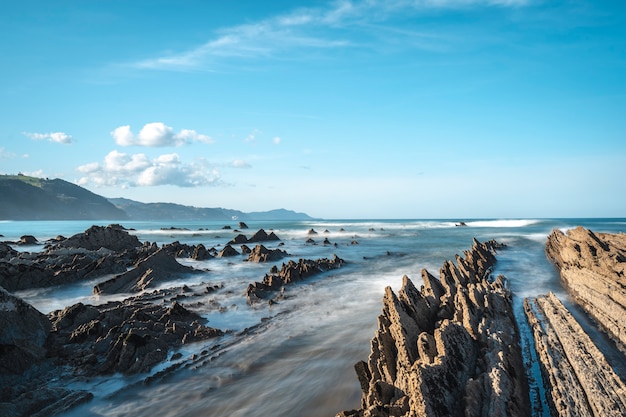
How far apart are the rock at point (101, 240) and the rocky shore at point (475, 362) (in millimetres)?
29594

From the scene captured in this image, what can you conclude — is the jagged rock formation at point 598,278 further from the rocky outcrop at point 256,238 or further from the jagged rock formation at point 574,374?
the rocky outcrop at point 256,238

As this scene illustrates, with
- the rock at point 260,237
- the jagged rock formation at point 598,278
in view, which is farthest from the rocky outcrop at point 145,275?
the rock at point 260,237

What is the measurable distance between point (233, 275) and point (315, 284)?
5725 millimetres

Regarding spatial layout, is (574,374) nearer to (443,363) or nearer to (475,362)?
(475,362)

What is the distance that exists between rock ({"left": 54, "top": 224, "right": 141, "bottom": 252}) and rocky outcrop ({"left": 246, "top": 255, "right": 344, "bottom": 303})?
18.3 meters

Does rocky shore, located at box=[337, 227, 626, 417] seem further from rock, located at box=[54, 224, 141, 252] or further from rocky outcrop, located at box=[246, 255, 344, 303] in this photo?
rock, located at box=[54, 224, 141, 252]

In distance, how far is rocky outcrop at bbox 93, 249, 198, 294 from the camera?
16781mm

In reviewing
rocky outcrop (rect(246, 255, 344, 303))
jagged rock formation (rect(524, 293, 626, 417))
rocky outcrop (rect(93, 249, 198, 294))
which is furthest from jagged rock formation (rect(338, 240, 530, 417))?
rocky outcrop (rect(93, 249, 198, 294))

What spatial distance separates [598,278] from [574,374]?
30.6 ft

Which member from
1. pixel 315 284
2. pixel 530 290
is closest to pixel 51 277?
pixel 315 284

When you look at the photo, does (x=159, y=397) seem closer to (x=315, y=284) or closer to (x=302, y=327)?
(x=302, y=327)

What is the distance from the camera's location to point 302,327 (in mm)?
11922

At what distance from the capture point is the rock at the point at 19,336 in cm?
780

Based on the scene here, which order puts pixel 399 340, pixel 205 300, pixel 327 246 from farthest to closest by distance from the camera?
pixel 327 246, pixel 205 300, pixel 399 340
